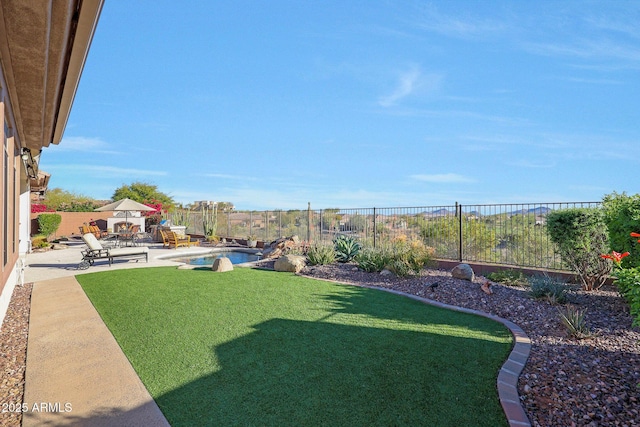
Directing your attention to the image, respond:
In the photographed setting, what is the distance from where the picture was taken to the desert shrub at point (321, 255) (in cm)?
990

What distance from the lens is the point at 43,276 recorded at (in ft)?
28.3

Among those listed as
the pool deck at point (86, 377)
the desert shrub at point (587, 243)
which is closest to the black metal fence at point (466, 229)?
the desert shrub at point (587, 243)

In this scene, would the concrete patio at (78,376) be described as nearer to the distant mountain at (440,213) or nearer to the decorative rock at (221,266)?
the decorative rock at (221,266)

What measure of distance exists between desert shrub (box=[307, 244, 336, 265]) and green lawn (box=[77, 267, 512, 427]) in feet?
11.4

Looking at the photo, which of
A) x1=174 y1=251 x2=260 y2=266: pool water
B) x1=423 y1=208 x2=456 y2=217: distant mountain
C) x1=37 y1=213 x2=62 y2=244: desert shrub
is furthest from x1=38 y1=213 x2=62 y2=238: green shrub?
x1=423 y1=208 x2=456 y2=217: distant mountain

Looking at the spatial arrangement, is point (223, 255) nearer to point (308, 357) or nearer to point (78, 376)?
point (78, 376)

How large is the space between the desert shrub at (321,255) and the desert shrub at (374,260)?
1.08m

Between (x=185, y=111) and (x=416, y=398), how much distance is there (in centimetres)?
1791

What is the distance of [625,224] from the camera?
17.8 feet

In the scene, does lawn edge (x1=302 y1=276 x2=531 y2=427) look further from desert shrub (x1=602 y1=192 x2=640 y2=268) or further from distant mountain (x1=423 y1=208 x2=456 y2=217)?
distant mountain (x1=423 y1=208 x2=456 y2=217)

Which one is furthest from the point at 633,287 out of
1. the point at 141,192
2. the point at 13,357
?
the point at 141,192

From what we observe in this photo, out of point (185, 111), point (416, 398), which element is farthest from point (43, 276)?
point (185, 111)

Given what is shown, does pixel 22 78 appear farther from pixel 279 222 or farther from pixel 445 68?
pixel 279 222

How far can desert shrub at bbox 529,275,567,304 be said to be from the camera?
5.61 meters
